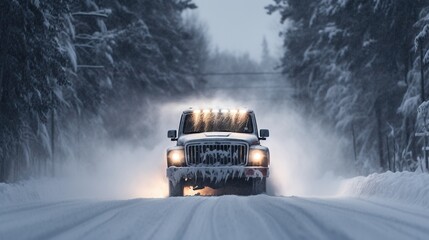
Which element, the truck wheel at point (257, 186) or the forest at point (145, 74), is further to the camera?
the forest at point (145, 74)

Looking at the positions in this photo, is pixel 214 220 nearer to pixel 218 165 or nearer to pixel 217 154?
pixel 218 165

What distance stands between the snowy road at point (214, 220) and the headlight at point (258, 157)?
13.9 ft

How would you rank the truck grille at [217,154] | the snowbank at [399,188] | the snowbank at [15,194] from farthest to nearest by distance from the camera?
1. the truck grille at [217,154]
2. the snowbank at [15,194]
3. the snowbank at [399,188]

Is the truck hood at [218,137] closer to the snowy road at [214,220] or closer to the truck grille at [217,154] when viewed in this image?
the truck grille at [217,154]

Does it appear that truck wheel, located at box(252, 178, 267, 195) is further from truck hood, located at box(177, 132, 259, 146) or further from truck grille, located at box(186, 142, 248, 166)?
truck hood, located at box(177, 132, 259, 146)

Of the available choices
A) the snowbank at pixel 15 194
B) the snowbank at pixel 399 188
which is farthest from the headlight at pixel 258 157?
the snowbank at pixel 15 194

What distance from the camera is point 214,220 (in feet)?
32.2

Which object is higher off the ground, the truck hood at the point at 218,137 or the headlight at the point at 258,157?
the truck hood at the point at 218,137

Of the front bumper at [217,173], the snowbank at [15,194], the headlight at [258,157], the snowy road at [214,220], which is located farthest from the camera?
the headlight at [258,157]

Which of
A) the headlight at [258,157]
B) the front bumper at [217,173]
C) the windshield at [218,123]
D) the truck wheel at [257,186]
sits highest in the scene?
the windshield at [218,123]

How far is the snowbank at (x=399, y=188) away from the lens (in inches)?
497

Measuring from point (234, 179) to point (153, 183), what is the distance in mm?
5839

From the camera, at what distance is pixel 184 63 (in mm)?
63062

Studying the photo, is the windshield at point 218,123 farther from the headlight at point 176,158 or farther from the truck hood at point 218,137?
the headlight at point 176,158
